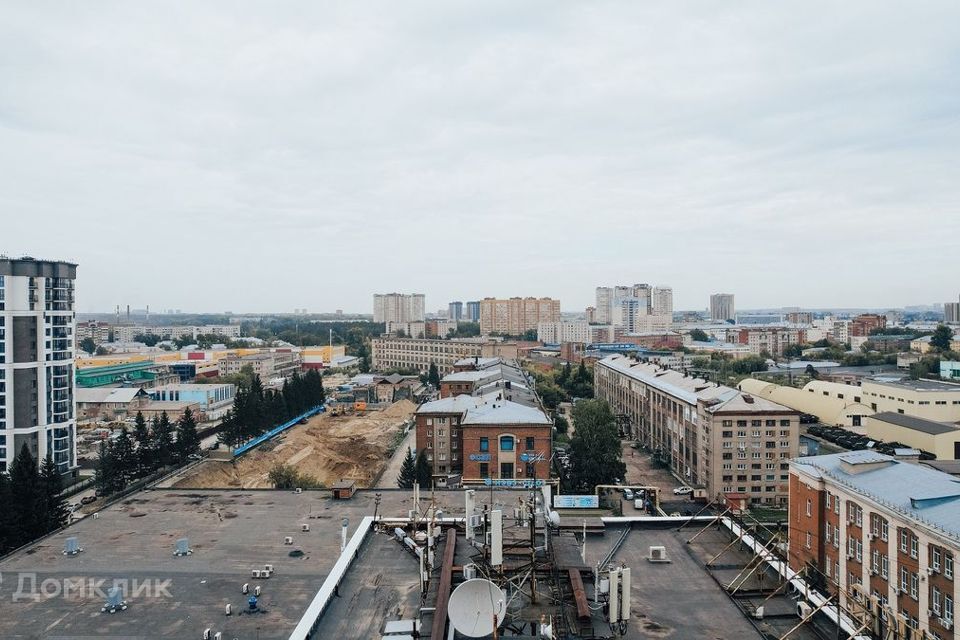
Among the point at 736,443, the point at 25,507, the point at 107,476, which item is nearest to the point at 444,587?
the point at 25,507

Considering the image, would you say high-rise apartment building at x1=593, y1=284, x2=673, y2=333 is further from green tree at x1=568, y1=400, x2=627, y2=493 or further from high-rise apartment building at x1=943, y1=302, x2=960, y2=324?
green tree at x1=568, y1=400, x2=627, y2=493

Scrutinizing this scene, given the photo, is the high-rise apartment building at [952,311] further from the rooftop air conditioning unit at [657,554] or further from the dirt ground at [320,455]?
the rooftop air conditioning unit at [657,554]

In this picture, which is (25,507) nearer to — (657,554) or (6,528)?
(6,528)

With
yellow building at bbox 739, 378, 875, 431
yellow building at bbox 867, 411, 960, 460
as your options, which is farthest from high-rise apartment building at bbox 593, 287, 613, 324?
yellow building at bbox 867, 411, 960, 460

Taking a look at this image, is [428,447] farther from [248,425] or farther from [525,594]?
[525,594]

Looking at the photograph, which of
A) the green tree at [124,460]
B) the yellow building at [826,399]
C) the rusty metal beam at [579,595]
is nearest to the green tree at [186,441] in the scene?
the green tree at [124,460]
